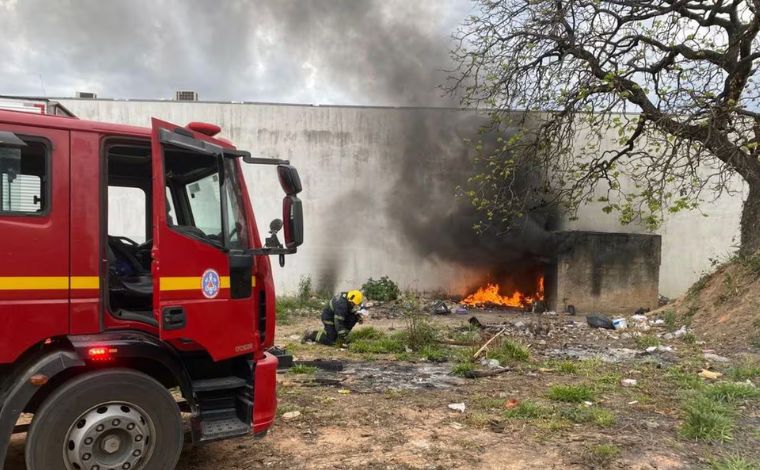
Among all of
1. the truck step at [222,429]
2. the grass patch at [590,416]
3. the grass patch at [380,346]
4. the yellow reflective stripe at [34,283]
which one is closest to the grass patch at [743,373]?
the grass patch at [590,416]

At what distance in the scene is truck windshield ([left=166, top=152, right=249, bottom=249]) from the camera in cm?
332

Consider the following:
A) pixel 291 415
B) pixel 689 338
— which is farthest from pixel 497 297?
pixel 291 415

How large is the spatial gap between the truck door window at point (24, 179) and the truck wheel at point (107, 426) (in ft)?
3.21

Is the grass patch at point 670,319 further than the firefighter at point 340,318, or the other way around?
the grass patch at point 670,319

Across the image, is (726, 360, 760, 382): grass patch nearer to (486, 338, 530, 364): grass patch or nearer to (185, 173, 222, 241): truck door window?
(486, 338, 530, 364): grass patch

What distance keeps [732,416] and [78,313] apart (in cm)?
515

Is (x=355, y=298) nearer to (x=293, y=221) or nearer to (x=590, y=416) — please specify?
(x=590, y=416)

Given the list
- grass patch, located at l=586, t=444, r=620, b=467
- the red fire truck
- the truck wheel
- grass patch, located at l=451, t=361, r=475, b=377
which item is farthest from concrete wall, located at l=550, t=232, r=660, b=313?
the truck wheel

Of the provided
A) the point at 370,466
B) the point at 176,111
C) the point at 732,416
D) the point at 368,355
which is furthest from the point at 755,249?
the point at 176,111

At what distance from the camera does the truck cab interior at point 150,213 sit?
319 centimetres

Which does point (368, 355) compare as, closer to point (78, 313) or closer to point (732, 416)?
point (732, 416)

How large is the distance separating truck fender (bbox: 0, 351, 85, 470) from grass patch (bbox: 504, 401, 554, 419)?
355cm

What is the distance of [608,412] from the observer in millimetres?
4793

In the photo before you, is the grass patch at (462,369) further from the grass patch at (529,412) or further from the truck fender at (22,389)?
the truck fender at (22,389)
